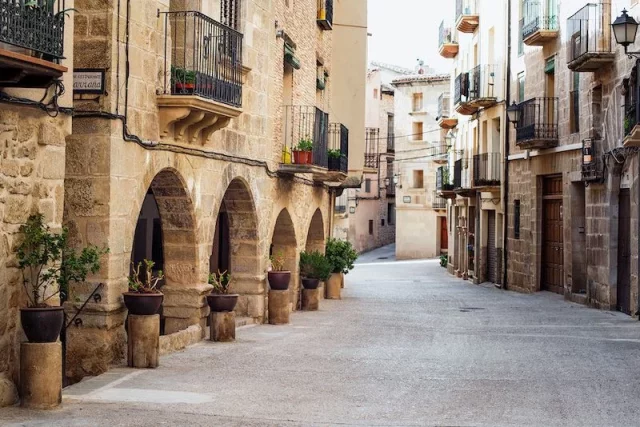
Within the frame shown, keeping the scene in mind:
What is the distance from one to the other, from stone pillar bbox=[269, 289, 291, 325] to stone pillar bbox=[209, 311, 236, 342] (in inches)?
131

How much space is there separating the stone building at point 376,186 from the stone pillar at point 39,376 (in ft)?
164

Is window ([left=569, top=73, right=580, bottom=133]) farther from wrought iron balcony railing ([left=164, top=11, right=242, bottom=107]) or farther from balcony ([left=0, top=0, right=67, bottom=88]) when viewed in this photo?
balcony ([left=0, top=0, right=67, bottom=88])

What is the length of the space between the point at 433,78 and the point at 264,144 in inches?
1665

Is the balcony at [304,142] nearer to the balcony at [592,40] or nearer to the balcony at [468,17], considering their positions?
the balcony at [592,40]

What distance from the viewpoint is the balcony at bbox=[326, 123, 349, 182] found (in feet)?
74.0

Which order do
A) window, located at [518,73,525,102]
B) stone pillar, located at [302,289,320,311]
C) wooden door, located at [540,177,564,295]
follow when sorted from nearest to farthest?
stone pillar, located at [302,289,320,311] → wooden door, located at [540,177,564,295] → window, located at [518,73,525,102]

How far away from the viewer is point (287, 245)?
68.9 ft

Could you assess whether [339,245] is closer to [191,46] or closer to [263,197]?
[263,197]

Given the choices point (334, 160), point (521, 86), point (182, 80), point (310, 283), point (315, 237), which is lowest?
point (310, 283)

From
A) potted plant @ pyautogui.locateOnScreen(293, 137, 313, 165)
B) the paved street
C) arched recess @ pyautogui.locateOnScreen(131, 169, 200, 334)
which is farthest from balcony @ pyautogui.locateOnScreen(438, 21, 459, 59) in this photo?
arched recess @ pyautogui.locateOnScreen(131, 169, 200, 334)

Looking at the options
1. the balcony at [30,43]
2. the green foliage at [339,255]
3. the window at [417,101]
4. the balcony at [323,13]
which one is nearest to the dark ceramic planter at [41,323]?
the balcony at [30,43]

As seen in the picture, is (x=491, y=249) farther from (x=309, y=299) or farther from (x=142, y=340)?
(x=142, y=340)

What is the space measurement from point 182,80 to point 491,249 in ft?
77.0

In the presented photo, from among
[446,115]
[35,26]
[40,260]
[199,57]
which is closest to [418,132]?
[446,115]
